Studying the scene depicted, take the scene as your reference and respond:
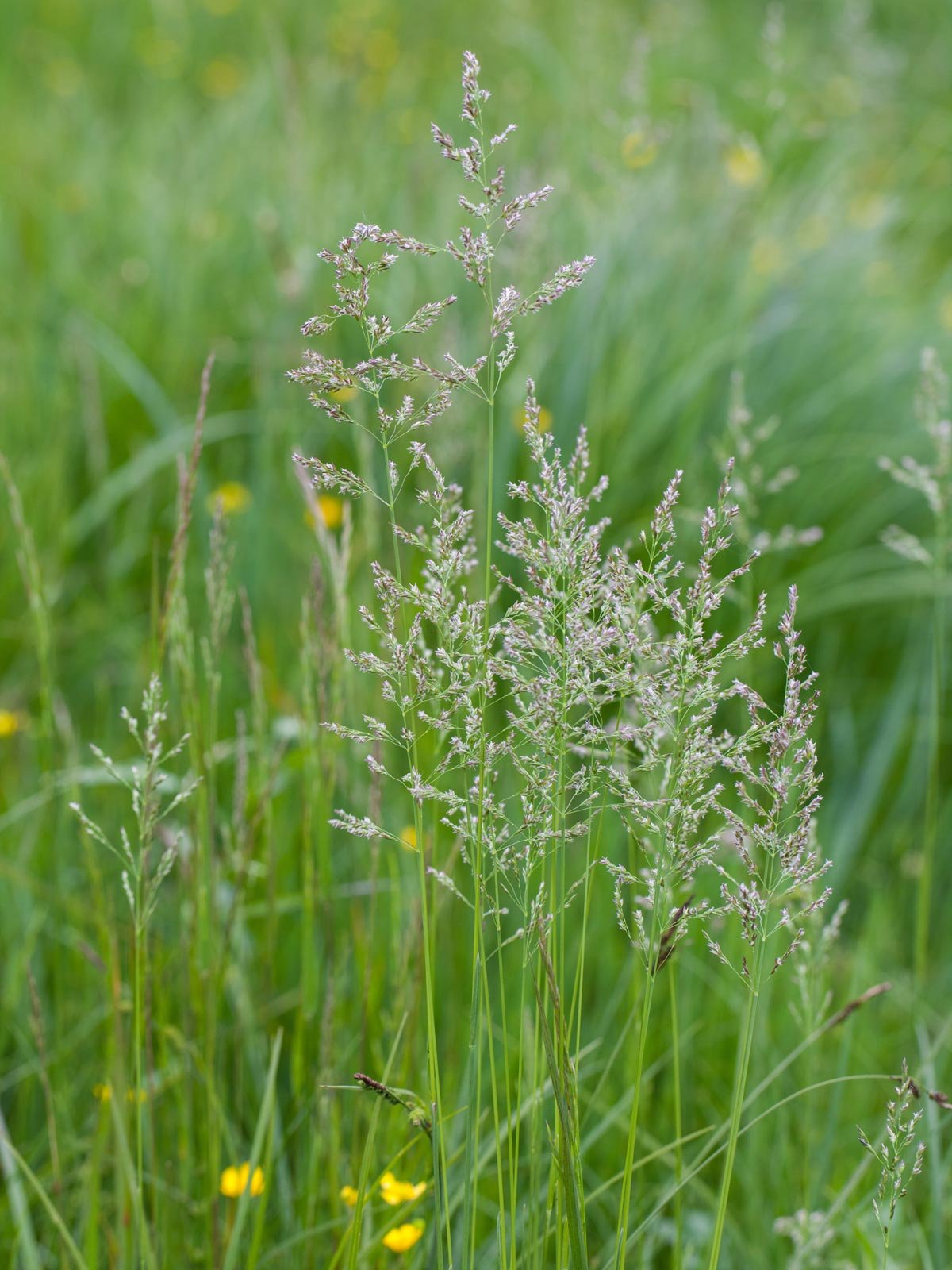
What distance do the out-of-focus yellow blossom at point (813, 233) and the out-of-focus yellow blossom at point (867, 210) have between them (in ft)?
0.43

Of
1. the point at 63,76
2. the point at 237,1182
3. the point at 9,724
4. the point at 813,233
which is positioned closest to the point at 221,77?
the point at 63,76

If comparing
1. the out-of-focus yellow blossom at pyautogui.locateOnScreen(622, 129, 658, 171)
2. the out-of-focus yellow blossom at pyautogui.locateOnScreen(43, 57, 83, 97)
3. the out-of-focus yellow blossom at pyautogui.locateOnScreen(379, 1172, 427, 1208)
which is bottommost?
the out-of-focus yellow blossom at pyautogui.locateOnScreen(379, 1172, 427, 1208)

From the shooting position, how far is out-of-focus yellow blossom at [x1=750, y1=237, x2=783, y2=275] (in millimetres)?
3246

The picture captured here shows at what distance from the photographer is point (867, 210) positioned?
4348 mm

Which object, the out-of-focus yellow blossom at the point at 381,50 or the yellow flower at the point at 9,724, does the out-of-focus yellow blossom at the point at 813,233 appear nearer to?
the yellow flower at the point at 9,724

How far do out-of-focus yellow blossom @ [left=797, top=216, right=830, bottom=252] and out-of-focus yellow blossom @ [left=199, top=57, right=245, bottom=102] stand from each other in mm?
2971

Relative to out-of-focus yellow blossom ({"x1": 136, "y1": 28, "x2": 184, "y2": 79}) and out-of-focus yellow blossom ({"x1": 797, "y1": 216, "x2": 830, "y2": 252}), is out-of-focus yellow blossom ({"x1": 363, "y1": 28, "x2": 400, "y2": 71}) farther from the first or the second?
out-of-focus yellow blossom ({"x1": 797, "y1": 216, "x2": 830, "y2": 252})

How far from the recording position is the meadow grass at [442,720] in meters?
1.02

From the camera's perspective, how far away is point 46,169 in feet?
13.6

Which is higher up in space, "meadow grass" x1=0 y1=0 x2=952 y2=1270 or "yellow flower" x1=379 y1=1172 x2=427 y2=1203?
"meadow grass" x1=0 y1=0 x2=952 y2=1270

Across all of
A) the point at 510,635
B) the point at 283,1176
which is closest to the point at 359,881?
the point at 283,1176

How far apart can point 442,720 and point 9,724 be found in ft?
5.11

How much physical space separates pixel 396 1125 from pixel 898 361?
8.01ft

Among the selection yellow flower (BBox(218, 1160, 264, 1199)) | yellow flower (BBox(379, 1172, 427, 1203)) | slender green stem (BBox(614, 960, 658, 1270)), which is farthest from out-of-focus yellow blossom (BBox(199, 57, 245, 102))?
slender green stem (BBox(614, 960, 658, 1270))
